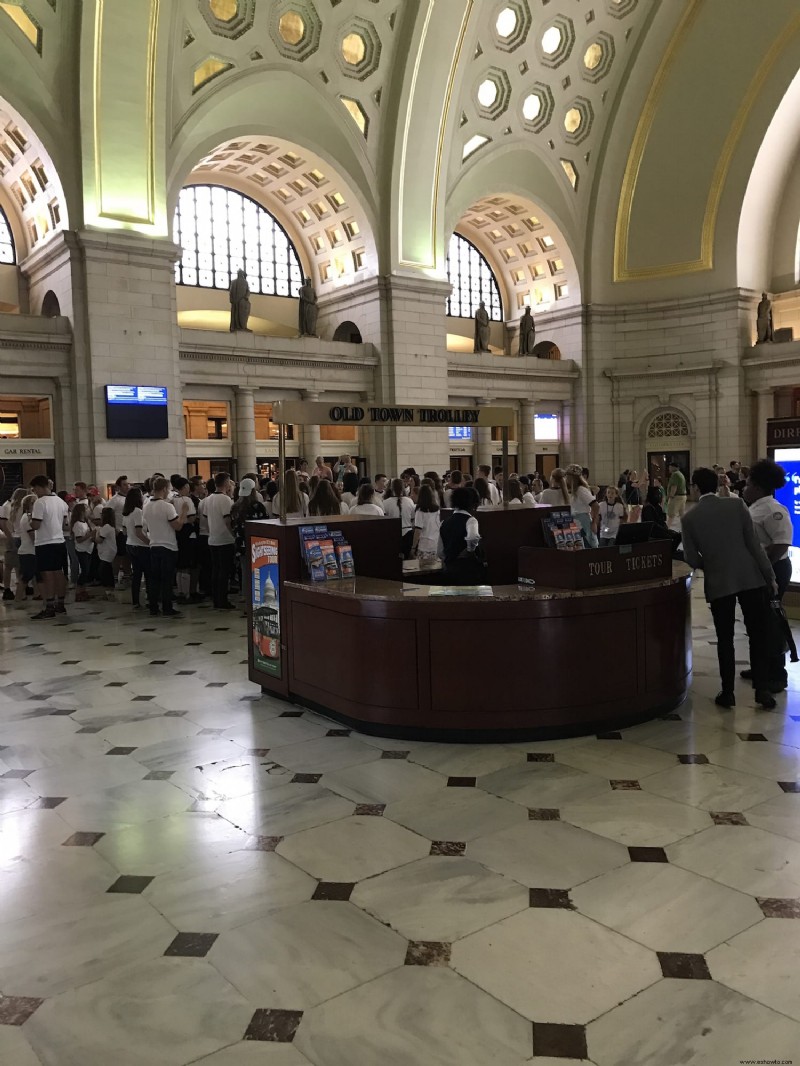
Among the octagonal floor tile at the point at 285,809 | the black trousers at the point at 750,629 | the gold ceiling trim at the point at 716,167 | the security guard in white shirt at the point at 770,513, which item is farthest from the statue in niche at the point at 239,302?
the octagonal floor tile at the point at 285,809

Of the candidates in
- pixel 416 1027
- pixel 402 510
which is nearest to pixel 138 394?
pixel 402 510

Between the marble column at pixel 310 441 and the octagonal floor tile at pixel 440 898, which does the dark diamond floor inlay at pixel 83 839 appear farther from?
the marble column at pixel 310 441

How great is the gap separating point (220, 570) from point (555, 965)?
843 cm

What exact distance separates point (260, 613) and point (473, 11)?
1916cm

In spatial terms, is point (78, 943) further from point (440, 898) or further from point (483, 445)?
point (483, 445)

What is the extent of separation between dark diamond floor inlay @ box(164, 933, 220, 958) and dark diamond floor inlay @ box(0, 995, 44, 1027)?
46cm

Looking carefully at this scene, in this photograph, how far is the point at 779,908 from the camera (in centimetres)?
319

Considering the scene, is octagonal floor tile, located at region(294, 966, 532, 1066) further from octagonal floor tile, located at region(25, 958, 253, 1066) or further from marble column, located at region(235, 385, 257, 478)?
marble column, located at region(235, 385, 257, 478)

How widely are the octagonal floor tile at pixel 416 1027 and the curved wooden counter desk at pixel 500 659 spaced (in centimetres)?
247

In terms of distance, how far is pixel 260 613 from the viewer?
6500 mm

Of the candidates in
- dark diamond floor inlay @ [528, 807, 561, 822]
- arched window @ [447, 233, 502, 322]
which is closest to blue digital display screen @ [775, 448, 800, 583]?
dark diamond floor inlay @ [528, 807, 561, 822]

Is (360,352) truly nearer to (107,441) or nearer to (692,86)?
(107,441)

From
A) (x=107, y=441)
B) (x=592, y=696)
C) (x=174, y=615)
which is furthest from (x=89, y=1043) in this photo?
(x=107, y=441)

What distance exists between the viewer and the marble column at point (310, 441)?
21156mm
